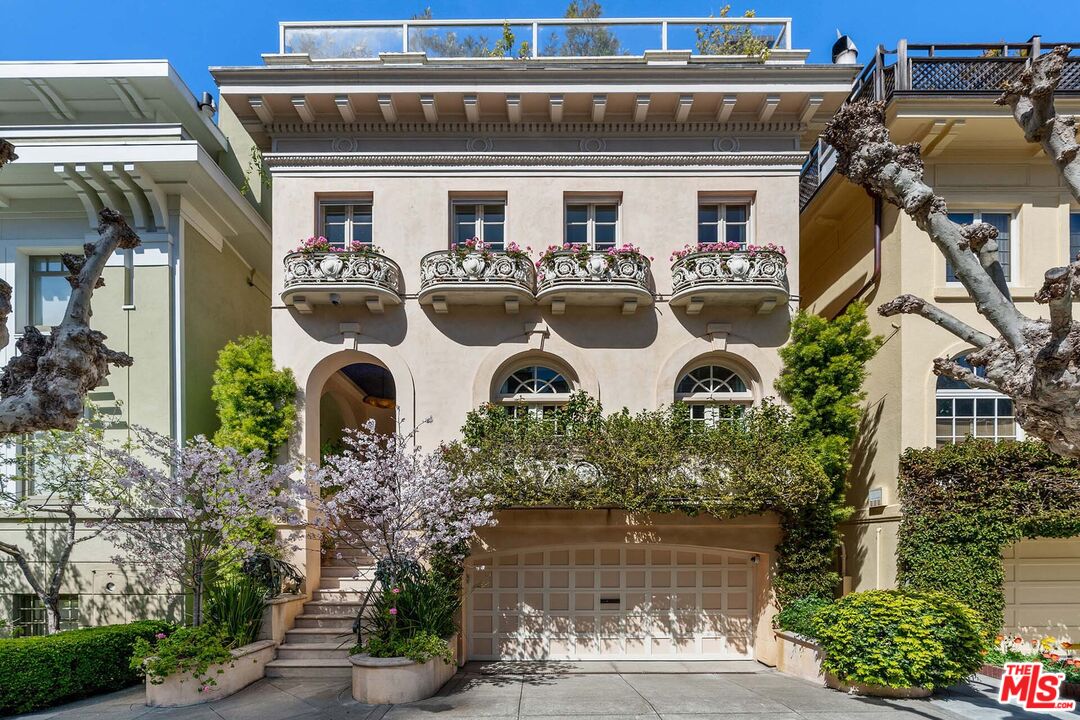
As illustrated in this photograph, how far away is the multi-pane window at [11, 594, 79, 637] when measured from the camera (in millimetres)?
12219

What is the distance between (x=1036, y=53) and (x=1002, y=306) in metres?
9.16

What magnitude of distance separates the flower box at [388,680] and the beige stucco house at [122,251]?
5036mm

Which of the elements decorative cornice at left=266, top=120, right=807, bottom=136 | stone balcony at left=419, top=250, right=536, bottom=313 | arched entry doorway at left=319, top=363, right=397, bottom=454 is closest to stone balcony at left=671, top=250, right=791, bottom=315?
decorative cornice at left=266, top=120, right=807, bottom=136

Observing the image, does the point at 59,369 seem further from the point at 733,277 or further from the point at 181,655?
the point at 733,277

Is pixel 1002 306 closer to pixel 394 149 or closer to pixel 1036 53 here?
pixel 1036 53

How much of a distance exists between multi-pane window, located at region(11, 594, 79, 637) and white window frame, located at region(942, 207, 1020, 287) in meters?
17.9

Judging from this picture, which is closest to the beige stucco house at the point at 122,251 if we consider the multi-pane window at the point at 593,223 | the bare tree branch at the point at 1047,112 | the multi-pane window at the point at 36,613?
the multi-pane window at the point at 36,613

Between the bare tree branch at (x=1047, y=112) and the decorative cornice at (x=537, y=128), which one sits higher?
the decorative cornice at (x=537, y=128)

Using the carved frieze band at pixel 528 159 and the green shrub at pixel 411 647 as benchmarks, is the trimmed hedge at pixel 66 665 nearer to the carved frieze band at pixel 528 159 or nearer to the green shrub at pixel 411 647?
the green shrub at pixel 411 647

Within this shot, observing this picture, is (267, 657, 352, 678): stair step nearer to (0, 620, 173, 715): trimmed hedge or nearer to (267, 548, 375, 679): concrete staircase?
(267, 548, 375, 679): concrete staircase

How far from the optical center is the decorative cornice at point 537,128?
13406mm

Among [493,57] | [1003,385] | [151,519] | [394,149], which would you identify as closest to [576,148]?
[493,57]

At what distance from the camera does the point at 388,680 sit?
9523mm

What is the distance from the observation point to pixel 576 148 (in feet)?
44.4
